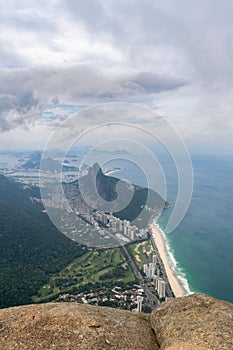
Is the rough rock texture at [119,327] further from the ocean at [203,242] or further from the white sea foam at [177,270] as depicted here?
the white sea foam at [177,270]

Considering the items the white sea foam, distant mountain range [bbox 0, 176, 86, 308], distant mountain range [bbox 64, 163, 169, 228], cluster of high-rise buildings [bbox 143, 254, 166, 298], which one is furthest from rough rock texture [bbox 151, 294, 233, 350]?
the white sea foam

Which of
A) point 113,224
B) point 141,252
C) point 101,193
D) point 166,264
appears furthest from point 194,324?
point 141,252

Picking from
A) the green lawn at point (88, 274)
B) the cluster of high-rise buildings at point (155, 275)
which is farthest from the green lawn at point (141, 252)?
the green lawn at point (88, 274)

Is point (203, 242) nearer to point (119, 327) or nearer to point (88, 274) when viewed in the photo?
point (88, 274)

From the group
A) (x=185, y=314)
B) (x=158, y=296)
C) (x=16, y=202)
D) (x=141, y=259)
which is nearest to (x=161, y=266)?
(x=141, y=259)

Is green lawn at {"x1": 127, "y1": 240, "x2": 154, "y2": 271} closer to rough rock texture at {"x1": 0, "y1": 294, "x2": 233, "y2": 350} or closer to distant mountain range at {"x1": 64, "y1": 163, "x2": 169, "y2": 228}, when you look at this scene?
distant mountain range at {"x1": 64, "y1": 163, "x2": 169, "y2": 228}

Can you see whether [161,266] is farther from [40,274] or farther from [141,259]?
[40,274]
